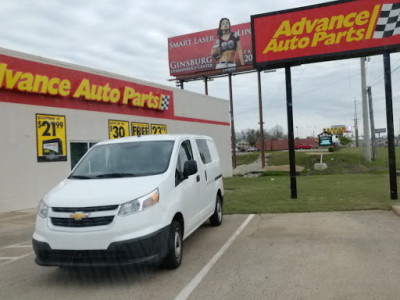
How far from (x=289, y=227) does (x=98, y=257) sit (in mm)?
4572

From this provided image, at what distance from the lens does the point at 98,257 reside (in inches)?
180

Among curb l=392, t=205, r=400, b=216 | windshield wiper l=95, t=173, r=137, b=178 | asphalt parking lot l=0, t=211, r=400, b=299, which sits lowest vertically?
asphalt parking lot l=0, t=211, r=400, b=299

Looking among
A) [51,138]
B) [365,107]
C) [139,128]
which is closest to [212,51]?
[365,107]

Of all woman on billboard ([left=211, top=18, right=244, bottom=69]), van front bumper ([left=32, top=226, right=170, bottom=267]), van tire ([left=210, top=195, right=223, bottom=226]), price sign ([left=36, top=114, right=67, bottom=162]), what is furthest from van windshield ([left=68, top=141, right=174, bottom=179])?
woman on billboard ([left=211, top=18, right=244, bottom=69])

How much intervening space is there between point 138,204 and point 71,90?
1122cm

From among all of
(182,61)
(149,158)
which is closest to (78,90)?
(149,158)

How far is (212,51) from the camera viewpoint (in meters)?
32.9

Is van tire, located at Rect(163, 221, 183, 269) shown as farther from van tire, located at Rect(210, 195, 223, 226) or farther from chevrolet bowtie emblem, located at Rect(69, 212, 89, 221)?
van tire, located at Rect(210, 195, 223, 226)

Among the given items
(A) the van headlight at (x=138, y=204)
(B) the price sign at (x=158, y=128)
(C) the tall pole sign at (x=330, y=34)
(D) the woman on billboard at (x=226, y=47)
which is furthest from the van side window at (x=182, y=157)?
(D) the woman on billboard at (x=226, y=47)

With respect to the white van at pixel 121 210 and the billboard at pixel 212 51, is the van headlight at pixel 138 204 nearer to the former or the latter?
the white van at pixel 121 210

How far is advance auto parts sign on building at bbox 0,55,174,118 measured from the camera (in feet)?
41.1

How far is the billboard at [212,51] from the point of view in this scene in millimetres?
31578

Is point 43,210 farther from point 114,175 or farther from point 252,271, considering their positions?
point 252,271

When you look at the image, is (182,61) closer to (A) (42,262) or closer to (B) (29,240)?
(B) (29,240)
